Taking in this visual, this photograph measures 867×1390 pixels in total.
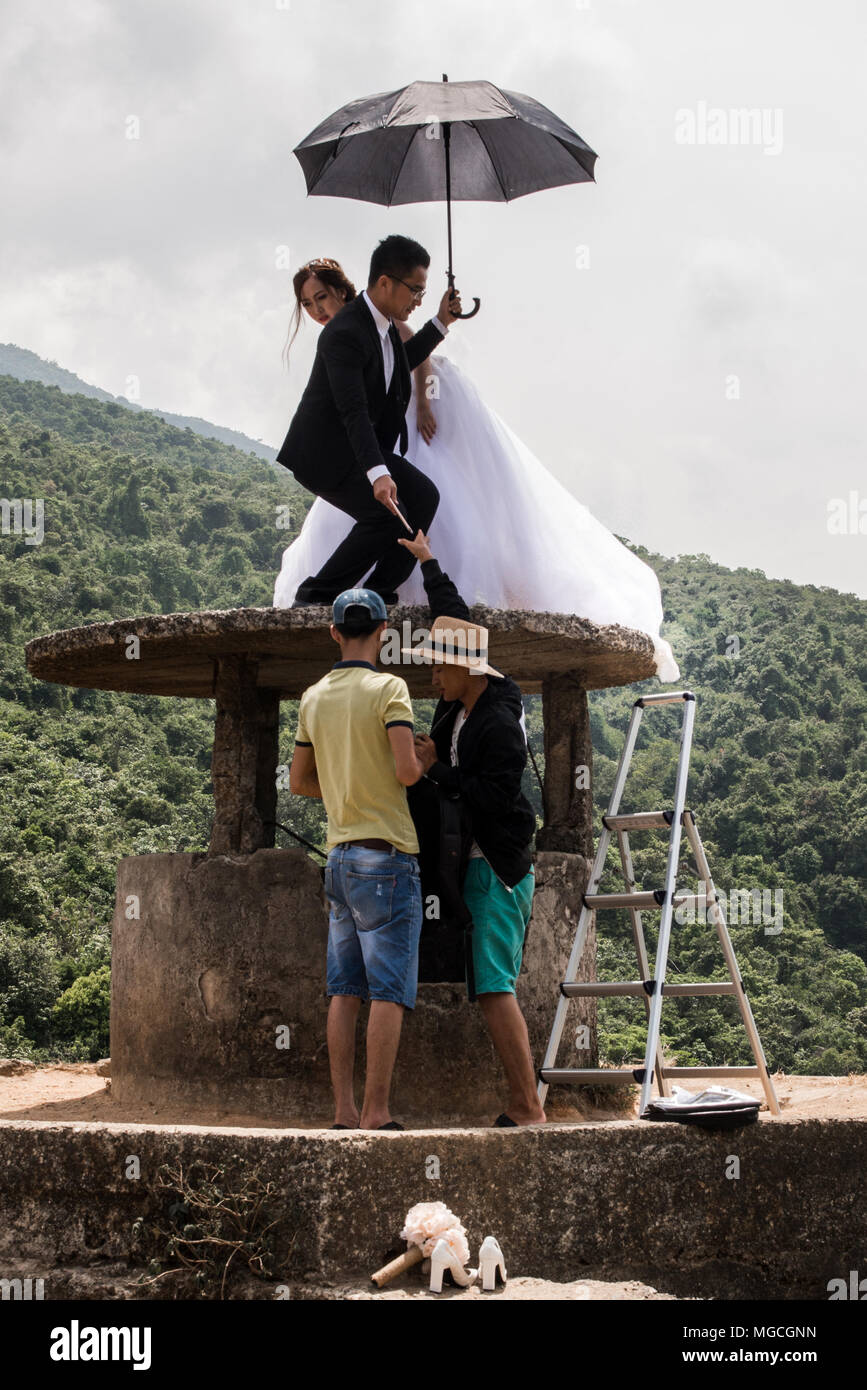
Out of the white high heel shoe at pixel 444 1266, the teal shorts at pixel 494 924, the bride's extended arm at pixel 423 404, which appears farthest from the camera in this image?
the bride's extended arm at pixel 423 404

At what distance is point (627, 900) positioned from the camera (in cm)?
586

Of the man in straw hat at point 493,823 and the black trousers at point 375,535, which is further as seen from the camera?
the black trousers at point 375,535

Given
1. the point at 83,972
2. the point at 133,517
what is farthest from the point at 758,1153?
the point at 133,517

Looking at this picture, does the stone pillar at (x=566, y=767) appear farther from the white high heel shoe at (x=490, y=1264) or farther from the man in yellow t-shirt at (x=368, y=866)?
the white high heel shoe at (x=490, y=1264)

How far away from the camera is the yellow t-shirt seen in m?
5.45

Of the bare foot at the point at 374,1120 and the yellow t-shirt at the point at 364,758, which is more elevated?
the yellow t-shirt at the point at 364,758

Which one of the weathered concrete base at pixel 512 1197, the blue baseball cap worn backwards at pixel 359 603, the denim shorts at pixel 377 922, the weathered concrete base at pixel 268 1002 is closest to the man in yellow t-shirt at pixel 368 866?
the denim shorts at pixel 377 922

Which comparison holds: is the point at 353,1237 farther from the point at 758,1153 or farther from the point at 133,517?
the point at 133,517

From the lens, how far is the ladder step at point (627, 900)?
5637 mm

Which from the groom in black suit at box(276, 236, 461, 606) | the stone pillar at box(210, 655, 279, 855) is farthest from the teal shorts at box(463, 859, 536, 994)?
the groom in black suit at box(276, 236, 461, 606)

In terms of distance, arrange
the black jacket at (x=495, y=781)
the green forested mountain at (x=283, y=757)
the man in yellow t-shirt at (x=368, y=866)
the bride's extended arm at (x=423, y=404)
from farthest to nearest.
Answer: the green forested mountain at (x=283, y=757), the bride's extended arm at (x=423, y=404), the black jacket at (x=495, y=781), the man in yellow t-shirt at (x=368, y=866)

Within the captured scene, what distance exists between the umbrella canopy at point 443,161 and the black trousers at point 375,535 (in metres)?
1.56

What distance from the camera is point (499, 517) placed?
7.48 m

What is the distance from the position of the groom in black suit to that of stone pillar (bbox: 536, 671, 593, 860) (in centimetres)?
95
